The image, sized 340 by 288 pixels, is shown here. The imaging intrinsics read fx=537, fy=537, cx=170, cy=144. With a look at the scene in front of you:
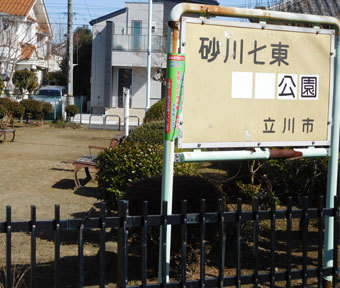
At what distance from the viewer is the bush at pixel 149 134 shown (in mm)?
10484

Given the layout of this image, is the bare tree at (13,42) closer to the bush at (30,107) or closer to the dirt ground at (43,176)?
the bush at (30,107)

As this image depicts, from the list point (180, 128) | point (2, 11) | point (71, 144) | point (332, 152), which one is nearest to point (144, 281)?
point (180, 128)

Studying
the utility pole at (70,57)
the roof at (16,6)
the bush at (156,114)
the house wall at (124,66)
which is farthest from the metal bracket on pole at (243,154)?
the roof at (16,6)

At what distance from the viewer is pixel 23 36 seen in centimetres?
3684

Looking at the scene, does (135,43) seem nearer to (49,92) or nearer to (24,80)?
(49,92)

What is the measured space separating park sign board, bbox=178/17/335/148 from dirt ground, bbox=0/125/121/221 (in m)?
3.96

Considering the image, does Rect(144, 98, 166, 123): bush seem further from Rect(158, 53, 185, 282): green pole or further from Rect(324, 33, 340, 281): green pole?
Rect(158, 53, 185, 282): green pole

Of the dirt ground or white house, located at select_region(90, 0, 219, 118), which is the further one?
white house, located at select_region(90, 0, 219, 118)

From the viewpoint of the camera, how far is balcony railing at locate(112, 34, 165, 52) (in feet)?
110

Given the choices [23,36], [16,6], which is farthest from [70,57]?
[16,6]

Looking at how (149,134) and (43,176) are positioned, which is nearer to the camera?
(149,134)

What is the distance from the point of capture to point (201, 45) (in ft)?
13.3

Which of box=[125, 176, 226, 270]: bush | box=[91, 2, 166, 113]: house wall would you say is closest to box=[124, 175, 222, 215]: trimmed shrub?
box=[125, 176, 226, 270]: bush

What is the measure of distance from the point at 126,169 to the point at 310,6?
3.45 m
